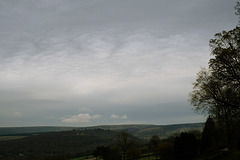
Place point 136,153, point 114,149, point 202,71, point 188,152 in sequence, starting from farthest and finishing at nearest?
point 114,149
point 136,153
point 188,152
point 202,71

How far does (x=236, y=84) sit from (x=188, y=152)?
54775mm

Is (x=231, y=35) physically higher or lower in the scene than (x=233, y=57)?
higher

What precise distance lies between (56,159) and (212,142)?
67168 millimetres

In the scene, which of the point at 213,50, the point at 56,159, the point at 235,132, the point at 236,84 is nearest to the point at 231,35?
the point at 213,50

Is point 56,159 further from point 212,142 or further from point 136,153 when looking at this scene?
point 212,142

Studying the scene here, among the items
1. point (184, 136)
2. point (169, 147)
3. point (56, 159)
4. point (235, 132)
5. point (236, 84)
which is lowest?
point (56, 159)

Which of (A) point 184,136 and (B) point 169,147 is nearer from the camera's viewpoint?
(A) point 184,136

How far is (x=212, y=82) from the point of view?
70.6ft

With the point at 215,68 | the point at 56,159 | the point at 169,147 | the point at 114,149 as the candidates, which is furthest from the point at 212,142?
the point at 56,159

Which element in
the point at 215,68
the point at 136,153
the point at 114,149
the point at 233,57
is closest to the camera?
the point at 233,57

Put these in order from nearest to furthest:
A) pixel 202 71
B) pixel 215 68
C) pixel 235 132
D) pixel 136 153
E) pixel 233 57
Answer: pixel 233 57, pixel 215 68, pixel 202 71, pixel 235 132, pixel 136 153

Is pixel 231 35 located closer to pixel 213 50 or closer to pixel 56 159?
pixel 213 50

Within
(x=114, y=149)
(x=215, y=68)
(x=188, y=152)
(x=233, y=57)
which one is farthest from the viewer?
(x=114, y=149)

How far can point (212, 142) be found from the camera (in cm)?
7019
